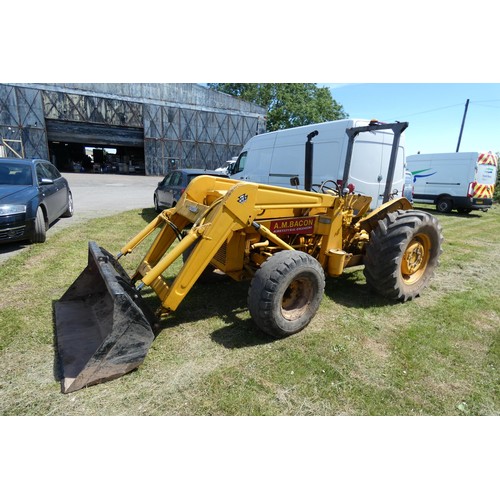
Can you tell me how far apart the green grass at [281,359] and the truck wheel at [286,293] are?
7.5 inches

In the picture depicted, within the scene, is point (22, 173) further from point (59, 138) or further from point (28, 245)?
point (59, 138)

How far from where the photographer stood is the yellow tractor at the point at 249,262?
8.96 feet

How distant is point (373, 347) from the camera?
11.0ft

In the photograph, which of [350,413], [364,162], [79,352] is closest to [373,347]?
[350,413]

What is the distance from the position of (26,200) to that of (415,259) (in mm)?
6648

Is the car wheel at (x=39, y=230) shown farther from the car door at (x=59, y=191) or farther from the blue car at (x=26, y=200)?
the car door at (x=59, y=191)

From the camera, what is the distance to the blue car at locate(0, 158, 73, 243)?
5805 millimetres

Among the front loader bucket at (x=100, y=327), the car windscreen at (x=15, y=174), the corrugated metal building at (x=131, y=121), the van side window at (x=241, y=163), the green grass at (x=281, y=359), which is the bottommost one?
the green grass at (x=281, y=359)

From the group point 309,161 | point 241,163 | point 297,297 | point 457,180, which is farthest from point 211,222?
point 457,180

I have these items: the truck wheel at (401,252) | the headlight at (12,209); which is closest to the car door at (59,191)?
the headlight at (12,209)

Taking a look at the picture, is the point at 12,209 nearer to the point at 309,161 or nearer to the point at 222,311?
the point at 222,311

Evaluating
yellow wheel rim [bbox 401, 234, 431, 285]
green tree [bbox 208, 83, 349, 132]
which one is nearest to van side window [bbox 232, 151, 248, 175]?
yellow wheel rim [bbox 401, 234, 431, 285]

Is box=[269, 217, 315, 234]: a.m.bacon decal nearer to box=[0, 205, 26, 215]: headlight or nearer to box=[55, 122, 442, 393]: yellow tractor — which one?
box=[55, 122, 442, 393]: yellow tractor

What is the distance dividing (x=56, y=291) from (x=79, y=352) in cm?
172
